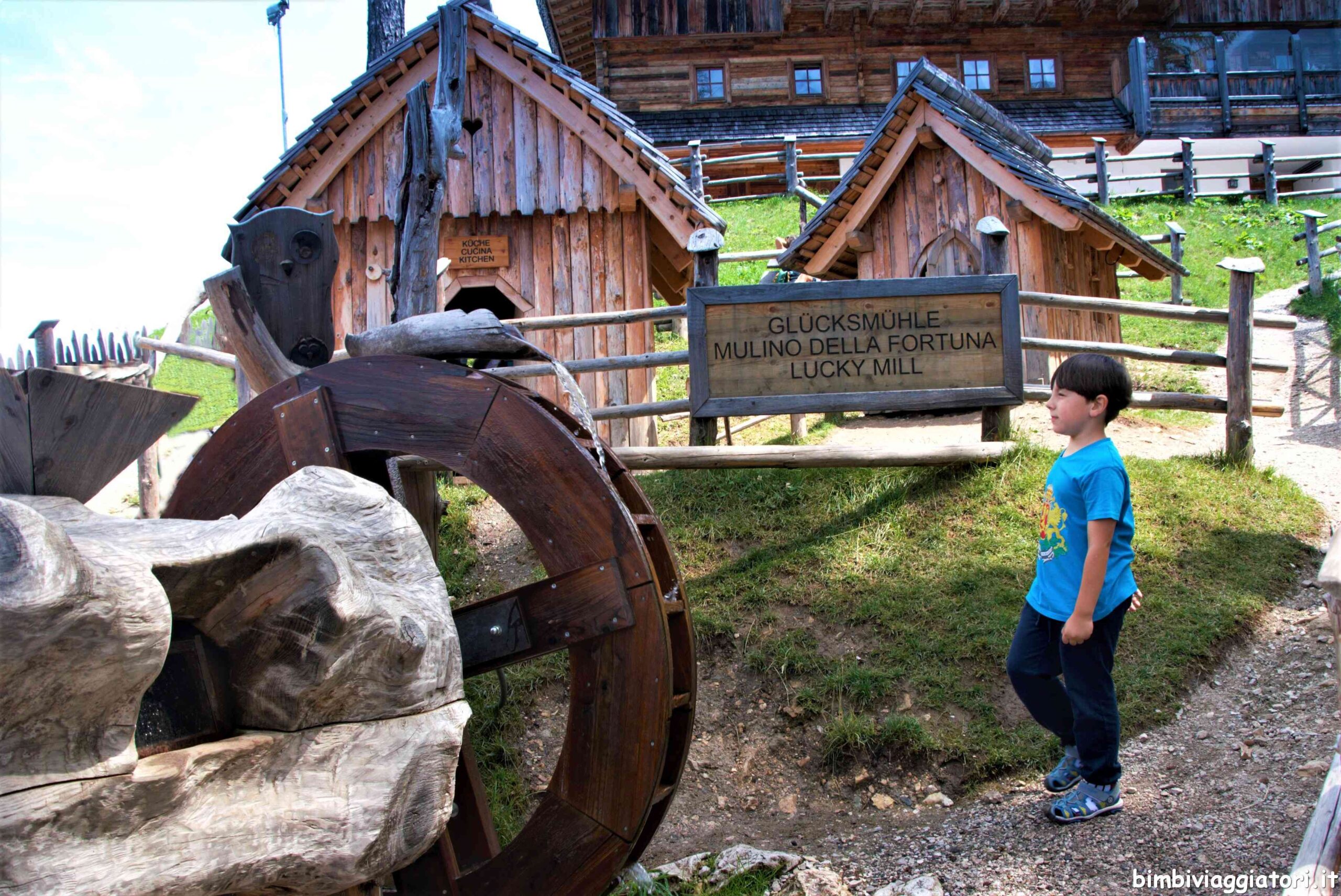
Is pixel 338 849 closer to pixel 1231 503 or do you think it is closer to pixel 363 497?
pixel 363 497

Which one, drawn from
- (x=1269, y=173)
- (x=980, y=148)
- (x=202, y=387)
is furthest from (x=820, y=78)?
(x=980, y=148)

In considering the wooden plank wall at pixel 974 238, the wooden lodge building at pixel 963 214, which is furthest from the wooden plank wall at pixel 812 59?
the wooden plank wall at pixel 974 238

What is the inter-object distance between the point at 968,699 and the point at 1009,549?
1388 mm

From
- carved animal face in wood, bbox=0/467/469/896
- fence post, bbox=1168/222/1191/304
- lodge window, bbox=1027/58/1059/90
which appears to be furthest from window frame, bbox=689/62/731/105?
carved animal face in wood, bbox=0/467/469/896

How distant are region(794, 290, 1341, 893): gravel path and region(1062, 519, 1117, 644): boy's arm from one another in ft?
2.68

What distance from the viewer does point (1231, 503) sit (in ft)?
22.1

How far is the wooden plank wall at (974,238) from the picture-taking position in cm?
998

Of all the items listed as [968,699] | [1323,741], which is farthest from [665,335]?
[1323,741]

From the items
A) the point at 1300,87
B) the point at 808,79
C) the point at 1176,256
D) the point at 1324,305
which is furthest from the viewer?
the point at 808,79

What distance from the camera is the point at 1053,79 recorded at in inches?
953

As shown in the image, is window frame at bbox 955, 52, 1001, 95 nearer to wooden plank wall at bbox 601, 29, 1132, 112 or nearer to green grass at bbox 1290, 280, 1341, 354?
wooden plank wall at bbox 601, 29, 1132, 112

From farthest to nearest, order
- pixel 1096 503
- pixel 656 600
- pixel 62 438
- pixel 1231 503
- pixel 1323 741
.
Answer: pixel 1231 503 → pixel 1323 741 → pixel 1096 503 → pixel 656 600 → pixel 62 438

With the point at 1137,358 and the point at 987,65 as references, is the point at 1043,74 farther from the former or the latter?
the point at 1137,358

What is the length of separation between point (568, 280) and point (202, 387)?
12.4m
